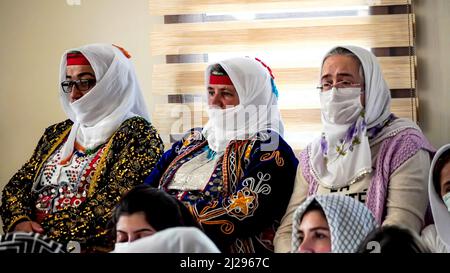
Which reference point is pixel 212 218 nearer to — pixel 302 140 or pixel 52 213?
pixel 52 213

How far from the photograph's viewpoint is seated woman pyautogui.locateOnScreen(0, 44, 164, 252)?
3385mm

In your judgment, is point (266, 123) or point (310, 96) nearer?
point (266, 123)

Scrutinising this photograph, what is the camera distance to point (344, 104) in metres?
3.23

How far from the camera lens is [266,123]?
11.4 feet

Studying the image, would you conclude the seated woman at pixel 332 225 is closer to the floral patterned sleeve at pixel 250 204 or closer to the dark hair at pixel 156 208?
the dark hair at pixel 156 208

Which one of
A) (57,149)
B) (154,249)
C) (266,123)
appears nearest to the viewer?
(154,249)

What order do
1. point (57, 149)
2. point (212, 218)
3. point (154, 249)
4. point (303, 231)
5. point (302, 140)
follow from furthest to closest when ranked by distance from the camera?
point (302, 140) → point (57, 149) → point (212, 218) → point (303, 231) → point (154, 249)

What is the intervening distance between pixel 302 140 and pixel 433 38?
31.8 inches

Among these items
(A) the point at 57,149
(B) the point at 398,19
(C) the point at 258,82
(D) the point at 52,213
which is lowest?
(D) the point at 52,213

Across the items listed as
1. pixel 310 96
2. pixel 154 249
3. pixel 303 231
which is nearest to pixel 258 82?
pixel 310 96

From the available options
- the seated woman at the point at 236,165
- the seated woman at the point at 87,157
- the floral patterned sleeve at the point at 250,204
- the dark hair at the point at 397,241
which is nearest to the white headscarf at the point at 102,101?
the seated woman at the point at 87,157

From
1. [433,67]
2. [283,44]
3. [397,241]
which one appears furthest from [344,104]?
[397,241]

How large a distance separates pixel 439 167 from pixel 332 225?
0.79m

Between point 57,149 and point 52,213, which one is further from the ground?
point 57,149
